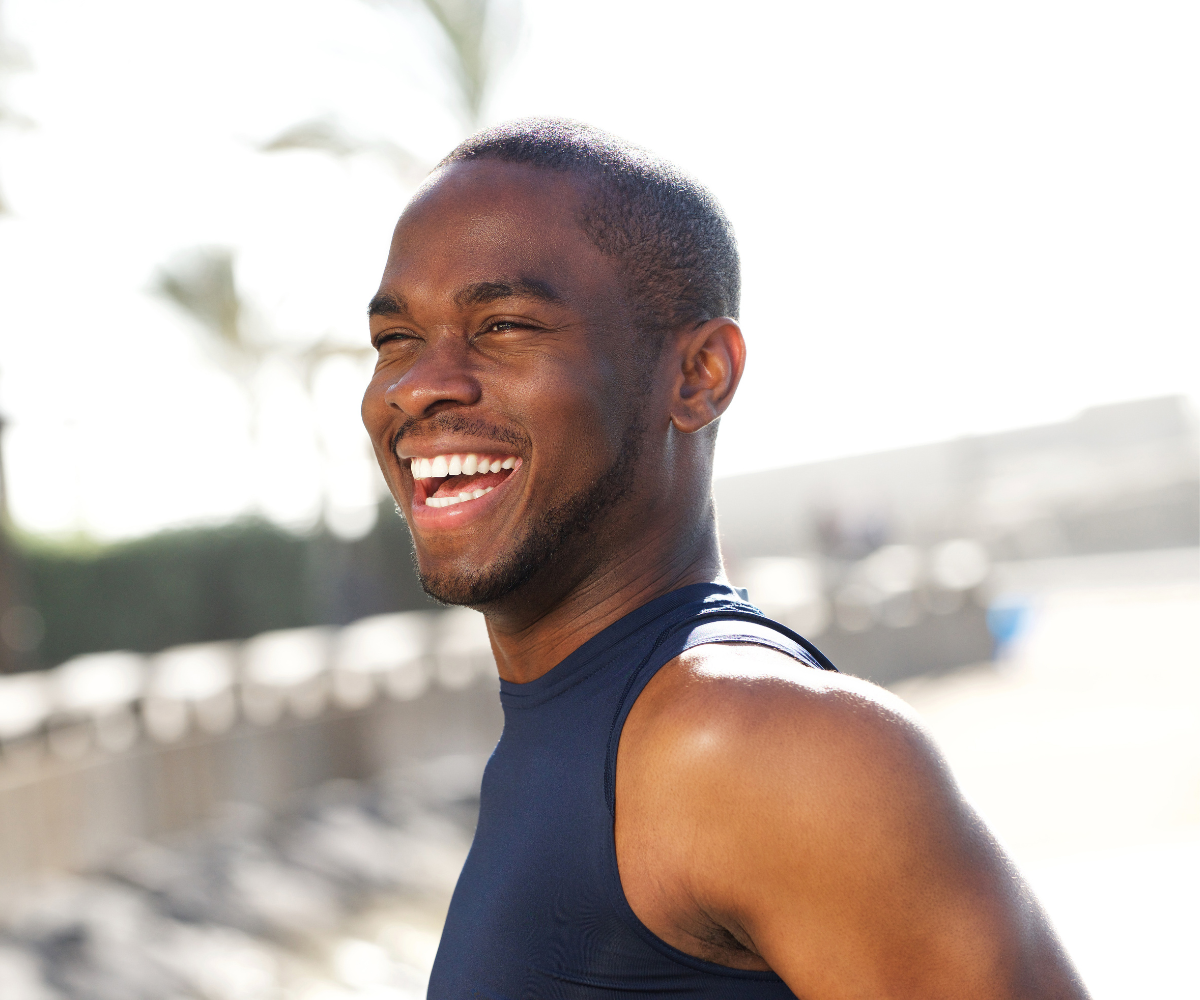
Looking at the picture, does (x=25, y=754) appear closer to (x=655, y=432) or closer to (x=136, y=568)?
(x=655, y=432)

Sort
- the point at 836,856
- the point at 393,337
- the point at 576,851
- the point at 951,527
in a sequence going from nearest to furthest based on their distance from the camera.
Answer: the point at 836,856
the point at 576,851
the point at 393,337
the point at 951,527

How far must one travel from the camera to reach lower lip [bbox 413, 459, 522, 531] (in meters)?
1.52

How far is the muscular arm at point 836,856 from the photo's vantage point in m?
1.08

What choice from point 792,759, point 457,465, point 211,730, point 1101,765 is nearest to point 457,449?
point 457,465

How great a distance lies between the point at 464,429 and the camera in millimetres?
1519

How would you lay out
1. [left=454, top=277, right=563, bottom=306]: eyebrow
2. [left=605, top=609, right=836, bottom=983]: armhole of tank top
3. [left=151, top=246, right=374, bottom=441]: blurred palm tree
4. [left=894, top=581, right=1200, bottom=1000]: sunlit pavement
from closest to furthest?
[left=605, top=609, right=836, bottom=983]: armhole of tank top
[left=454, top=277, right=563, bottom=306]: eyebrow
[left=894, top=581, right=1200, bottom=1000]: sunlit pavement
[left=151, top=246, right=374, bottom=441]: blurred palm tree

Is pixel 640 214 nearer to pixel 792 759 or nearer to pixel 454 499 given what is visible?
pixel 454 499

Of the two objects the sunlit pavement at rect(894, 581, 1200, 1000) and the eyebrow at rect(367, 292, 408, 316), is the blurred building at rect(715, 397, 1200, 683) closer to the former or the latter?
the sunlit pavement at rect(894, 581, 1200, 1000)

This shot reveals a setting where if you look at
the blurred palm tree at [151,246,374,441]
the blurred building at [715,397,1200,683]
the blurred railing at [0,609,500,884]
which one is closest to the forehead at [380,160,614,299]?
the blurred railing at [0,609,500,884]

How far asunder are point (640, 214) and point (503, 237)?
190 millimetres

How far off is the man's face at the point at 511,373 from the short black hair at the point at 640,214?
1.1 inches

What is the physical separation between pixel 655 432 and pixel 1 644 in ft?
42.6

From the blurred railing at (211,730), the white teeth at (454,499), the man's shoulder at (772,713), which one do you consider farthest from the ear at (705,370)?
the blurred railing at (211,730)

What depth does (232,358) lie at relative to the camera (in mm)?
21938
